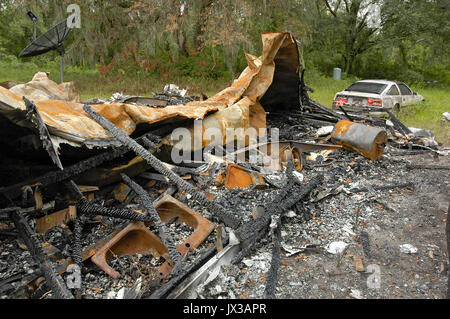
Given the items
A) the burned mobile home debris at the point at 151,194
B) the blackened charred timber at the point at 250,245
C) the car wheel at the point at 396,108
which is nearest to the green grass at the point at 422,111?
the car wheel at the point at 396,108

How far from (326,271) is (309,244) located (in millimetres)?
384

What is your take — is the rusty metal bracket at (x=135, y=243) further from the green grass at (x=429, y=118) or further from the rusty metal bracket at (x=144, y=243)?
the green grass at (x=429, y=118)

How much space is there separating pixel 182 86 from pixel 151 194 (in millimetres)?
10793

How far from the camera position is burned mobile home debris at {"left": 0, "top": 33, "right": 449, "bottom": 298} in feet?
8.42

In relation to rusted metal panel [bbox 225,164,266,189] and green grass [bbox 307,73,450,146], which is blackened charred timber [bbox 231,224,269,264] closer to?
rusted metal panel [bbox 225,164,266,189]

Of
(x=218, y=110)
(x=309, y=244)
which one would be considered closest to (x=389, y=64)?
(x=218, y=110)

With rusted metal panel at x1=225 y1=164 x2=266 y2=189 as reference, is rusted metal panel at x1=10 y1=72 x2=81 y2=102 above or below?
above

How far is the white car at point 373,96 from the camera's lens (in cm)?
916

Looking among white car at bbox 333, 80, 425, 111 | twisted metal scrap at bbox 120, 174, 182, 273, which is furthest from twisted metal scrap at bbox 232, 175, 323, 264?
white car at bbox 333, 80, 425, 111

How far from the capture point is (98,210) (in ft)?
10.2

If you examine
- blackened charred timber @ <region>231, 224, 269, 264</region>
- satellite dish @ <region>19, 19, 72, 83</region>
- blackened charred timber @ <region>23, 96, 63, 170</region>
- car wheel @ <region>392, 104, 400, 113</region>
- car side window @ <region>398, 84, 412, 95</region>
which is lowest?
blackened charred timber @ <region>231, 224, 269, 264</region>

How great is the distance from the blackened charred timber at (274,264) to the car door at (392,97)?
25.1ft

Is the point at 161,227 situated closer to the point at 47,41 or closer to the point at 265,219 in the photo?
the point at 265,219
